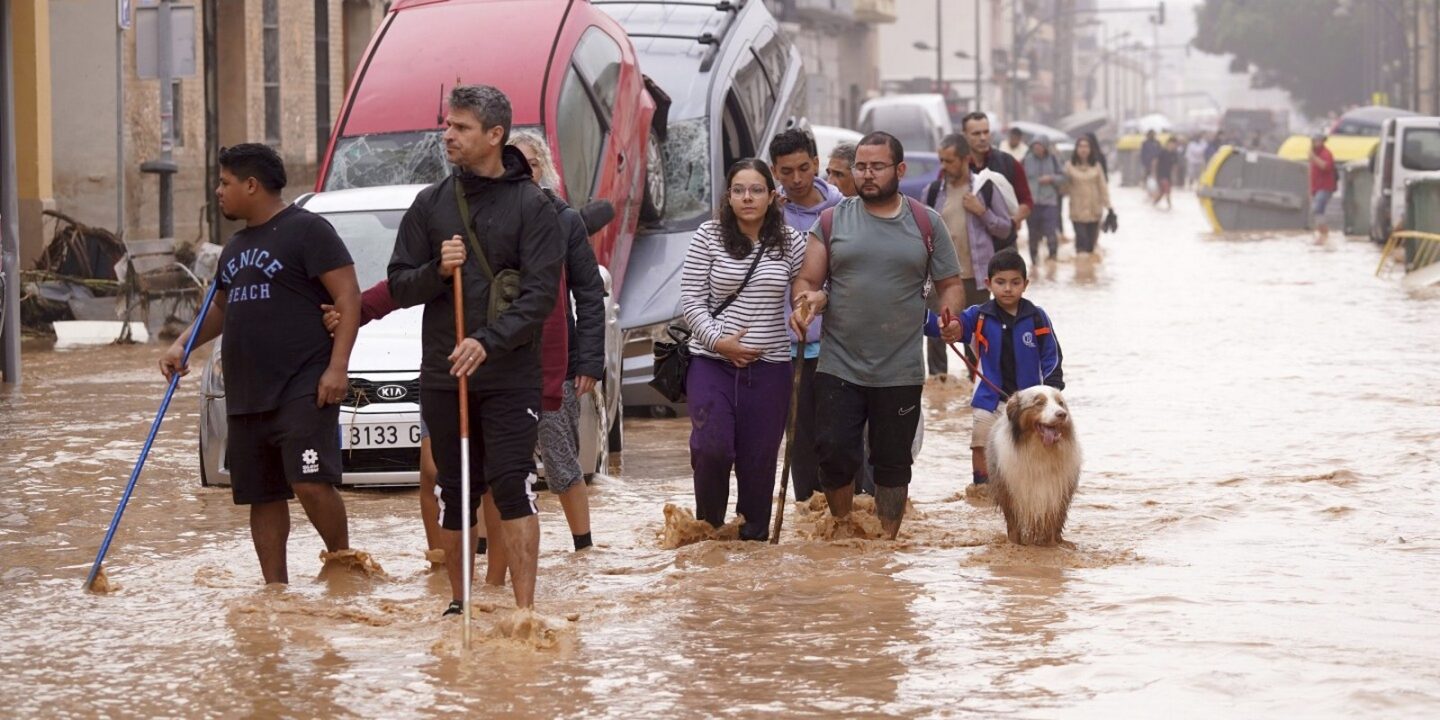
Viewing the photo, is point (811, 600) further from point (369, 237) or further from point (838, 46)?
point (838, 46)

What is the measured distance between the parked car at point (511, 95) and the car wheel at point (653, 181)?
0.28 m

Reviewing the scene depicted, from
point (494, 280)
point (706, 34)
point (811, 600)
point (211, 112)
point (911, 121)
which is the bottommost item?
point (811, 600)

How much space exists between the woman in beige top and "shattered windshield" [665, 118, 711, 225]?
1198cm

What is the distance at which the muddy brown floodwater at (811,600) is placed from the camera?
6.48m

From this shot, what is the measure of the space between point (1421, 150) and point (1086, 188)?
5.79 m

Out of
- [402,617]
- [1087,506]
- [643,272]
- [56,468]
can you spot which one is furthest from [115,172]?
[402,617]

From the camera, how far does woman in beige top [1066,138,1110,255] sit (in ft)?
91.8

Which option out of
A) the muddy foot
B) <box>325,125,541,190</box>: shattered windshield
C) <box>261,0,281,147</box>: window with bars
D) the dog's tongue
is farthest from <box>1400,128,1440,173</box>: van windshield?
the muddy foot

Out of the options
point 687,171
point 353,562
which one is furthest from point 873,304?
point 687,171

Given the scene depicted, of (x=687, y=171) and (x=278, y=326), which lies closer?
(x=278, y=326)

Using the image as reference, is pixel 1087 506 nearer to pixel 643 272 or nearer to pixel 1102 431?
pixel 1102 431

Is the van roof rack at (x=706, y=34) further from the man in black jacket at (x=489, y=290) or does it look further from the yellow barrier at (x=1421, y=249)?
the yellow barrier at (x=1421, y=249)

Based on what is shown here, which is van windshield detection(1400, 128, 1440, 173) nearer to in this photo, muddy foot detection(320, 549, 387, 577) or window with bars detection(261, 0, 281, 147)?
window with bars detection(261, 0, 281, 147)

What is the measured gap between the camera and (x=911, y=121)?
152 ft
